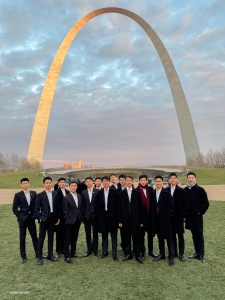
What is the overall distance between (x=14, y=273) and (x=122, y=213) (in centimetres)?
220

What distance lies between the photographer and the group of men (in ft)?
15.4

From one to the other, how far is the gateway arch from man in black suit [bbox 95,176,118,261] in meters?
31.0

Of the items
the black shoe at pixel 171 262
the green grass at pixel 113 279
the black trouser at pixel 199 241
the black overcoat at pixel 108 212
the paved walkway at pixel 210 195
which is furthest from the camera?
the paved walkway at pixel 210 195

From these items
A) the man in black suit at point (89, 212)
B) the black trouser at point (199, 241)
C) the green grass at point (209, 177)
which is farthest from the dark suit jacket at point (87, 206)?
the green grass at point (209, 177)

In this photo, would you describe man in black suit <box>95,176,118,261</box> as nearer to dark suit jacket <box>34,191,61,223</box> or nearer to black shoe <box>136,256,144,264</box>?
black shoe <box>136,256,144,264</box>

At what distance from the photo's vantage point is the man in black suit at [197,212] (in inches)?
186

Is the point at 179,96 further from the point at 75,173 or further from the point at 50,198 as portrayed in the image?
the point at 50,198

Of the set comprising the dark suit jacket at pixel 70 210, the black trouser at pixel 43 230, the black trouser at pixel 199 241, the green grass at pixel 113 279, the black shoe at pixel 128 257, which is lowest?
the green grass at pixel 113 279

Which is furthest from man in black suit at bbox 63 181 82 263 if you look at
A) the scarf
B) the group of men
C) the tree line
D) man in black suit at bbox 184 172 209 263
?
the tree line

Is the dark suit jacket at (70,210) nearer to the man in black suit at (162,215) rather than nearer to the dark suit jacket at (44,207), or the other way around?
the dark suit jacket at (44,207)

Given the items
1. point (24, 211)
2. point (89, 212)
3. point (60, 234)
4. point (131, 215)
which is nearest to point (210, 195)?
point (131, 215)

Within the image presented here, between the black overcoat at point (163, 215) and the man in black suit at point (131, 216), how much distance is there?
10.6 inches

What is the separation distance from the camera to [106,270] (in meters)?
4.37

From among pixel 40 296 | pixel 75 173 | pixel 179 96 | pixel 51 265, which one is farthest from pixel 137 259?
pixel 179 96
